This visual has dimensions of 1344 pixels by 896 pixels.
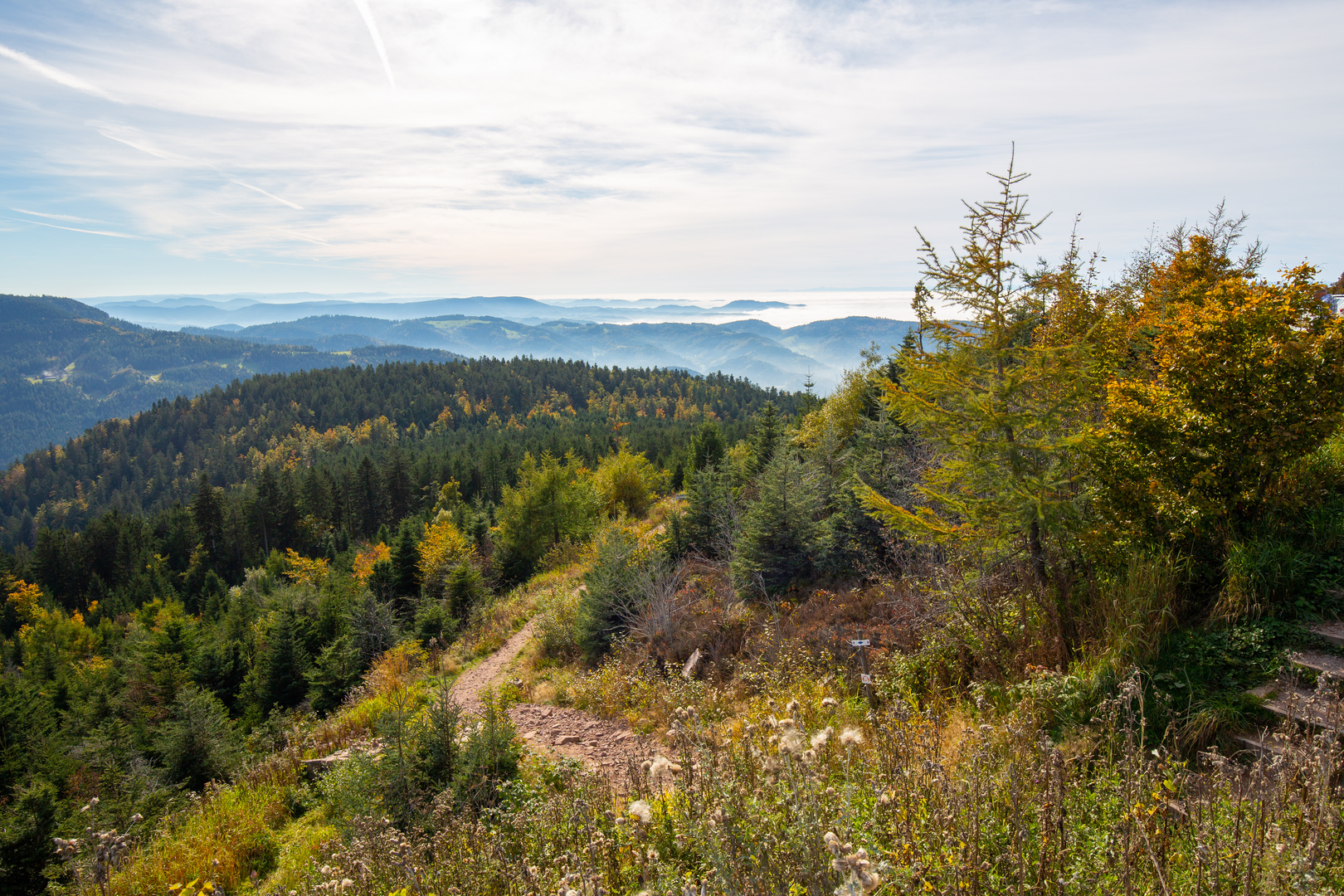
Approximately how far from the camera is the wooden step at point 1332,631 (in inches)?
180

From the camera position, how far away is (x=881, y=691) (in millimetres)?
6344

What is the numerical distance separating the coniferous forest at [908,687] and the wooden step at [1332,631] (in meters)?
0.06

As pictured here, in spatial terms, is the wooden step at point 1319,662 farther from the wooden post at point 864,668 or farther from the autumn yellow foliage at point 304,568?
the autumn yellow foliage at point 304,568

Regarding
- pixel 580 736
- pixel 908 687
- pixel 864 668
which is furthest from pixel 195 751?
pixel 908 687

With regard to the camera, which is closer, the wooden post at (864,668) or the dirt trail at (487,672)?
the wooden post at (864,668)

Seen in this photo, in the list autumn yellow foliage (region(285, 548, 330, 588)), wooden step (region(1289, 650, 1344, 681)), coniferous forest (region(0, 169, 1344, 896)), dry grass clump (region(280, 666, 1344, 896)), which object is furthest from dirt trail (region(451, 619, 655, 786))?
autumn yellow foliage (region(285, 548, 330, 588))

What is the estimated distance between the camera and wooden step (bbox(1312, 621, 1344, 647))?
458 centimetres

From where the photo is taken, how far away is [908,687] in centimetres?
658

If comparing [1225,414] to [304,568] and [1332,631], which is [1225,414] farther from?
[304,568]

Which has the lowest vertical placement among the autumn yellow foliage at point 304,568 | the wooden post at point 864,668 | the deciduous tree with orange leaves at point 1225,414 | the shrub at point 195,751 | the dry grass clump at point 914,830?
the autumn yellow foliage at point 304,568

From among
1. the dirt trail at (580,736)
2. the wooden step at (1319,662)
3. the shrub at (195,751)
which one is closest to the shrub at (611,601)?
the dirt trail at (580,736)

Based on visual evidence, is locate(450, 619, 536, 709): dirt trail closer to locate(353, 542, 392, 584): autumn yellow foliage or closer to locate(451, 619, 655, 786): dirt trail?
locate(451, 619, 655, 786): dirt trail

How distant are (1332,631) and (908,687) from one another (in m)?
3.47

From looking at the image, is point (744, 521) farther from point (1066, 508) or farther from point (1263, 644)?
point (1263, 644)
